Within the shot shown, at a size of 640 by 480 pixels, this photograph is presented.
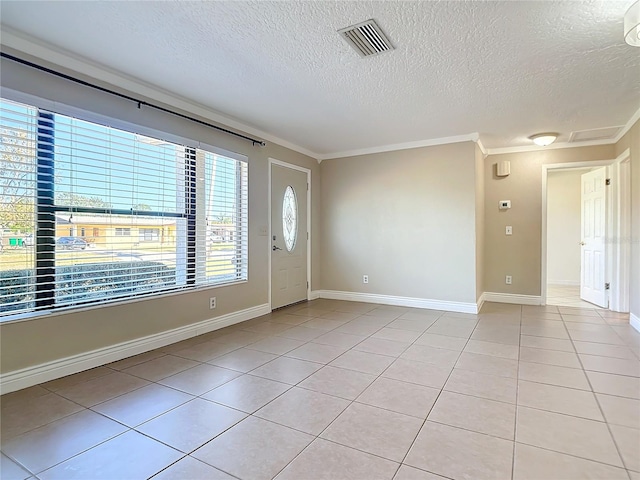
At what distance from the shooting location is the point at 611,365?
283 cm

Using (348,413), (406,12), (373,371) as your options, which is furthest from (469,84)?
(348,413)

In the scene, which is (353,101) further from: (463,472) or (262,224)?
(463,472)

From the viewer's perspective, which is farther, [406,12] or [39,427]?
[406,12]

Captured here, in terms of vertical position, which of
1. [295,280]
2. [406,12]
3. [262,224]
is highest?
[406,12]

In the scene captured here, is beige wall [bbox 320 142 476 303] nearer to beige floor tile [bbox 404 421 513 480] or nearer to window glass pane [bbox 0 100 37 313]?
beige floor tile [bbox 404 421 513 480]

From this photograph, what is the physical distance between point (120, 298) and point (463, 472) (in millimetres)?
2869

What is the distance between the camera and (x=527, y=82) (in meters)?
3.02

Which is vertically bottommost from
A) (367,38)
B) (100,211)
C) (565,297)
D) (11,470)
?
(11,470)

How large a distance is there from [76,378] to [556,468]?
3113 millimetres

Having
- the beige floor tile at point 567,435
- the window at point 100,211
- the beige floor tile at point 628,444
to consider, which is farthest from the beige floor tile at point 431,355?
the window at point 100,211

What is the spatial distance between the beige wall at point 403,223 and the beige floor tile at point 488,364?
1.81 m

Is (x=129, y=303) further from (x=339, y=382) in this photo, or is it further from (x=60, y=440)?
(x=339, y=382)

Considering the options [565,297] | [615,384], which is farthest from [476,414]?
[565,297]

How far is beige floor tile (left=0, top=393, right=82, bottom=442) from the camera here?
6.29ft
